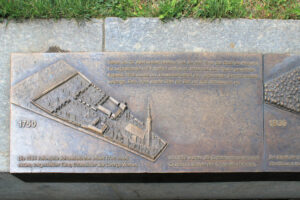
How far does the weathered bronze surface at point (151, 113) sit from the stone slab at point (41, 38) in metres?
0.19

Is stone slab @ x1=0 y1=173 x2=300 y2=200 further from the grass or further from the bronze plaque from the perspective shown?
the grass

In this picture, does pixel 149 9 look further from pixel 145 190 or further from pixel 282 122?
pixel 145 190

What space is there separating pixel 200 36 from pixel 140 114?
1.12 m

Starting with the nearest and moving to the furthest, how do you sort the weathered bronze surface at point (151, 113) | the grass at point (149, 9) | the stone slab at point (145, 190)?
the weathered bronze surface at point (151, 113) < the grass at point (149, 9) < the stone slab at point (145, 190)

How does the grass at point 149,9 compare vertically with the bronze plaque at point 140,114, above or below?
above

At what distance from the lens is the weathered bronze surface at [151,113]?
299 cm

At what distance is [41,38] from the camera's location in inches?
127

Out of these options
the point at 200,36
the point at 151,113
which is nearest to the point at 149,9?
the point at 200,36

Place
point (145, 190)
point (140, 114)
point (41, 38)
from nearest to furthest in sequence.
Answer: point (140, 114)
point (41, 38)
point (145, 190)

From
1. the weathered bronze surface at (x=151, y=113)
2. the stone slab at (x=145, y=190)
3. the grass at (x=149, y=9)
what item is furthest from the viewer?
the stone slab at (x=145, y=190)

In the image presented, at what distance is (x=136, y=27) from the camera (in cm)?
326

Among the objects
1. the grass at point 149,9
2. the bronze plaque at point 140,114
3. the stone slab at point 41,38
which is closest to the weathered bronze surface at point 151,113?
the bronze plaque at point 140,114

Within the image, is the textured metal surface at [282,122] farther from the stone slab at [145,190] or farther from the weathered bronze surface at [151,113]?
the stone slab at [145,190]

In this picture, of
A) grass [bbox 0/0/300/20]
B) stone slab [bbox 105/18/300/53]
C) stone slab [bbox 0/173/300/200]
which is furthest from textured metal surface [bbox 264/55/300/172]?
grass [bbox 0/0/300/20]
